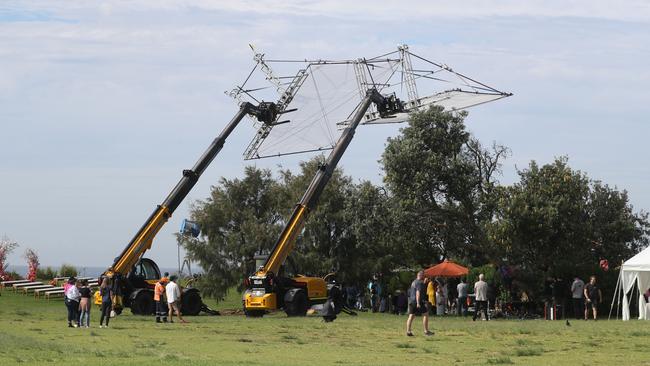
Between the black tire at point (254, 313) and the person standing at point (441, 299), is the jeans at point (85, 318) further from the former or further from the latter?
the person standing at point (441, 299)

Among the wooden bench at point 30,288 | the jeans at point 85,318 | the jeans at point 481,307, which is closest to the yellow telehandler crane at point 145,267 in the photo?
the jeans at point 85,318

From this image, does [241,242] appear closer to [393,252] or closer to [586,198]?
[393,252]

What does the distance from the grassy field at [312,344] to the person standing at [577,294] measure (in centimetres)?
576

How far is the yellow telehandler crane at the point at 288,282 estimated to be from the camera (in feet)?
132

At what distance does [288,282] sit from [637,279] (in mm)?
12513

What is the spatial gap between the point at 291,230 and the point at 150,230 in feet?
16.9

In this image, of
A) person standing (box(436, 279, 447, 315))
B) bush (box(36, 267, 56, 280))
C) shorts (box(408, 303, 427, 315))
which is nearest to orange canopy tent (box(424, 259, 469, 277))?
person standing (box(436, 279, 447, 315))

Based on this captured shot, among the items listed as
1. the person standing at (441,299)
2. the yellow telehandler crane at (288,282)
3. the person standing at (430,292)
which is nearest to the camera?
the person standing at (430,292)

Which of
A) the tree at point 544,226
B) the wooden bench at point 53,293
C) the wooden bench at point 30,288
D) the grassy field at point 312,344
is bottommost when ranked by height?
the grassy field at point 312,344

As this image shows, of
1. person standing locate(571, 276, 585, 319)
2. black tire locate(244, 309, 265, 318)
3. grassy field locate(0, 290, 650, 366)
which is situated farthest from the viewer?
black tire locate(244, 309, 265, 318)

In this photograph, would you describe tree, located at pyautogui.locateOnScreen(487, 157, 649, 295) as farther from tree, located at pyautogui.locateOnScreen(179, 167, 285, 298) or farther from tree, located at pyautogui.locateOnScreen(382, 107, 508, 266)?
tree, located at pyautogui.locateOnScreen(179, 167, 285, 298)

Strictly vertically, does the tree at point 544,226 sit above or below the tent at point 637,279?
above

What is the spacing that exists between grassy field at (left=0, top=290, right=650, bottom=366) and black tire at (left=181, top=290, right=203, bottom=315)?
5859mm

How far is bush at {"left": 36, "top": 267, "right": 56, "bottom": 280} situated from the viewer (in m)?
69.4
